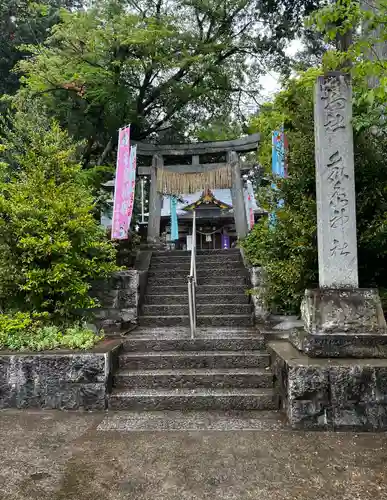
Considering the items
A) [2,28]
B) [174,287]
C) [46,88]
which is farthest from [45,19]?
[174,287]

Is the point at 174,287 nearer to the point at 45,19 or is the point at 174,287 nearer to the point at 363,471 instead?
the point at 363,471

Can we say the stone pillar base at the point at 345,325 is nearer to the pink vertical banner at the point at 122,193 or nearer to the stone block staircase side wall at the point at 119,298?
the stone block staircase side wall at the point at 119,298

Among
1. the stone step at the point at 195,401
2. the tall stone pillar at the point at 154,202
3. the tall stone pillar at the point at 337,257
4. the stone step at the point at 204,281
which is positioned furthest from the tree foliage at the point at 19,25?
the stone step at the point at 195,401

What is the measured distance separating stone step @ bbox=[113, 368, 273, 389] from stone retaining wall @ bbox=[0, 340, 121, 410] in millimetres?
341

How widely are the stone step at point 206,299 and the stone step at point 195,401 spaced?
2641 mm

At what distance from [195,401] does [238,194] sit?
6702mm

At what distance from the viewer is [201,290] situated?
6883 mm

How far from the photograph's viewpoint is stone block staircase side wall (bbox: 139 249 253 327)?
595cm

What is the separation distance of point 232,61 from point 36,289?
1010 cm

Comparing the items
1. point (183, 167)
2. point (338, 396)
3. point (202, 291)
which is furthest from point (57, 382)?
point (183, 167)

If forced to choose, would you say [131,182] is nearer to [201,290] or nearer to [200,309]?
[201,290]

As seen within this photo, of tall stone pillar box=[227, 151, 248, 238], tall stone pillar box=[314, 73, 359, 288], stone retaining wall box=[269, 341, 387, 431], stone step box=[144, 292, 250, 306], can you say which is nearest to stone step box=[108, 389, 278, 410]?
stone retaining wall box=[269, 341, 387, 431]

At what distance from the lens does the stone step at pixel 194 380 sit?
4137 mm

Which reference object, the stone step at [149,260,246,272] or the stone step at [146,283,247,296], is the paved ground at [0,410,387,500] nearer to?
the stone step at [146,283,247,296]
